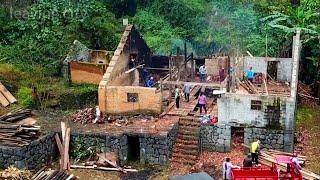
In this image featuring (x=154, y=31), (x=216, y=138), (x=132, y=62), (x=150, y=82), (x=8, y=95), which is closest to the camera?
(x=216, y=138)

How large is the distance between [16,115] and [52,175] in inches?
227

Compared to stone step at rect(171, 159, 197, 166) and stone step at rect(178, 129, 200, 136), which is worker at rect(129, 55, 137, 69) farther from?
stone step at rect(171, 159, 197, 166)

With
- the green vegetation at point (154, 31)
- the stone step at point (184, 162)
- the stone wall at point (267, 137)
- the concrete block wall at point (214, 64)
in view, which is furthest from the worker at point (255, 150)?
the green vegetation at point (154, 31)

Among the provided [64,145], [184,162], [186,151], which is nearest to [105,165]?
[64,145]

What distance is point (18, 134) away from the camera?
2430 centimetres

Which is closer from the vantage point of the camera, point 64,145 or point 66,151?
point 66,151

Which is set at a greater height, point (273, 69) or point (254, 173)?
point (273, 69)

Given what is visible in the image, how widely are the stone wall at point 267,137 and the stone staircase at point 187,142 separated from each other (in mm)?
2400

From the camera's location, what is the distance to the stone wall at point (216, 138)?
83.1ft

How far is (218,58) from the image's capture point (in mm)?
31156

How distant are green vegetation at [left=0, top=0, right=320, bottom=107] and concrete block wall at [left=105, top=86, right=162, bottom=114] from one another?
18.2 feet

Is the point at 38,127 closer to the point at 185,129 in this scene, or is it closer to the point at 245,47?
the point at 185,129

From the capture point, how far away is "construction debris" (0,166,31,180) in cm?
2277

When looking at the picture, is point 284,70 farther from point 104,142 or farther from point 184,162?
point 104,142
